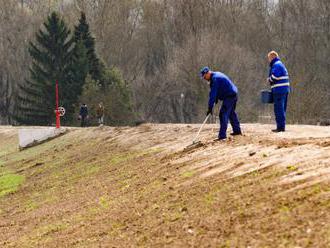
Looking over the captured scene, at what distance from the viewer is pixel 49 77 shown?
56.1 metres

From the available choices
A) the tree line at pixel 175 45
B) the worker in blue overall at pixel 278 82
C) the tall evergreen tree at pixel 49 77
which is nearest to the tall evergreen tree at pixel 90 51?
the tree line at pixel 175 45

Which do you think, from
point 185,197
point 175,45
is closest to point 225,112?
point 185,197

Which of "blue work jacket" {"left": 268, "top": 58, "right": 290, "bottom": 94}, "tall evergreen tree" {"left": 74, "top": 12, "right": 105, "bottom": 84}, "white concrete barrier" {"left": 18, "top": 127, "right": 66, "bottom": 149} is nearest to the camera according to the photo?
"blue work jacket" {"left": 268, "top": 58, "right": 290, "bottom": 94}

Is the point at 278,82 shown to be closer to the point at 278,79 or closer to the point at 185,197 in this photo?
the point at 278,79

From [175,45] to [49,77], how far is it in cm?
1436

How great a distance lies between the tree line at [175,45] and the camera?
5538 cm

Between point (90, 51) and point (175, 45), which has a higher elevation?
point (175, 45)

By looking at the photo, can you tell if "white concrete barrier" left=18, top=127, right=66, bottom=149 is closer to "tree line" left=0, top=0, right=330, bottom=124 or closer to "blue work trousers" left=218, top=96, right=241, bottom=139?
"blue work trousers" left=218, top=96, right=241, bottom=139

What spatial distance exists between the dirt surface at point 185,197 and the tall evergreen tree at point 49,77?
35.0 metres

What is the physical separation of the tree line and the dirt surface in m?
30.9

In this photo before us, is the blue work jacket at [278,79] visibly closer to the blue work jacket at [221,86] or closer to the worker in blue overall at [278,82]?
the worker in blue overall at [278,82]

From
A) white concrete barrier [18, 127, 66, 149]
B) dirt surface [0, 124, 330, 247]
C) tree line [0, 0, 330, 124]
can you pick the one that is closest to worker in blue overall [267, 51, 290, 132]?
dirt surface [0, 124, 330, 247]

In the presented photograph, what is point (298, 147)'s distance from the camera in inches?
456

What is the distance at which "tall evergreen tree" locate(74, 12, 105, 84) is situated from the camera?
56875 mm
